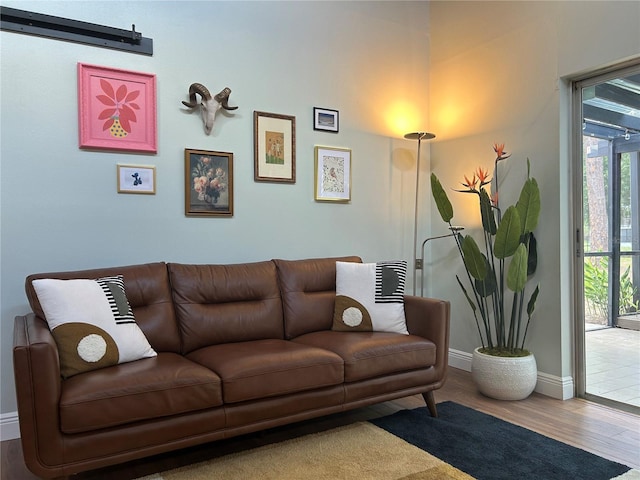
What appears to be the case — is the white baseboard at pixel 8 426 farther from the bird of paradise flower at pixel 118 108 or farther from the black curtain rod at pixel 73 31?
the black curtain rod at pixel 73 31

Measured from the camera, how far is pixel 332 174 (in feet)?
11.8

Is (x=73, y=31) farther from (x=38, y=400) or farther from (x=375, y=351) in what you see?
(x=375, y=351)

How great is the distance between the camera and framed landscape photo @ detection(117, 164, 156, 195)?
9.29 feet

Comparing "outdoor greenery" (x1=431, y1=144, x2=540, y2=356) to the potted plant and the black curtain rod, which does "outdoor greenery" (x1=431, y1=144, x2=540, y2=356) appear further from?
the black curtain rod

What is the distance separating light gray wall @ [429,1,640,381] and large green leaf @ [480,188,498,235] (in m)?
0.27

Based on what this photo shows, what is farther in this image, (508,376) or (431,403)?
(508,376)

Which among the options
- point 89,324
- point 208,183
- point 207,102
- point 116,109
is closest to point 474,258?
point 208,183

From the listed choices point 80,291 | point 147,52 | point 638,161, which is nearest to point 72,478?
point 80,291

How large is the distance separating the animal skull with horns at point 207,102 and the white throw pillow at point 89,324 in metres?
1.24

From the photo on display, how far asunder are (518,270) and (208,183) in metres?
1.98

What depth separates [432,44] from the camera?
4082mm

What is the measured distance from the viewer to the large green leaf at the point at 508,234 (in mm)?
2947

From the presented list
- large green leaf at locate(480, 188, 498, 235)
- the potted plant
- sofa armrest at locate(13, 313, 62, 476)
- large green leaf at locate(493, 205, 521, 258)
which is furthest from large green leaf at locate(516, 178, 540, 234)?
sofa armrest at locate(13, 313, 62, 476)

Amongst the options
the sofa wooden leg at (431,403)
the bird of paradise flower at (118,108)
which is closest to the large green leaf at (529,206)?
the sofa wooden leg at (431,403)
